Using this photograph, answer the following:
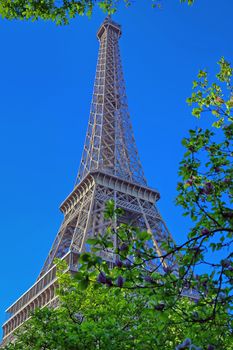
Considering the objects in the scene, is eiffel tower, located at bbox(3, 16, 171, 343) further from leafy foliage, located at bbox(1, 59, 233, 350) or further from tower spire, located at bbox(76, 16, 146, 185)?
leafy foliage, located at bbox(1, 59, 233, 350)

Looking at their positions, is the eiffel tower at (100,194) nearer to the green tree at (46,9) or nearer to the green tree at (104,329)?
the green tree at (104,329)

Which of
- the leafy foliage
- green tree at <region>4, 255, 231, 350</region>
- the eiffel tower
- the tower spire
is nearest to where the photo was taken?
the leafy foliage

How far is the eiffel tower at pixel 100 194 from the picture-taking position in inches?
1602

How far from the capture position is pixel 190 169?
22.5 feet

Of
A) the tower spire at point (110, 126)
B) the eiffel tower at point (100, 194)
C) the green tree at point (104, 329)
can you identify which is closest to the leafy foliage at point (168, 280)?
the green tree at point (104, 329)

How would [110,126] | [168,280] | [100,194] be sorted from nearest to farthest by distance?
1. [168,280]
2. [100,194]
3. [110,126]

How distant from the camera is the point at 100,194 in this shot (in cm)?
4475

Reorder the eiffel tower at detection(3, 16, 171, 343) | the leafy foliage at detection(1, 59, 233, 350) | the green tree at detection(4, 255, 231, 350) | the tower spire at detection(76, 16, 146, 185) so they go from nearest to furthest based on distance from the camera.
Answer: the leafy foliage at detection(1, 59, 233, 350) → the green tree at detection(4, 255, 231, 350) → the eiffel tower at detection(3, 16, 171, 343) → the tower spire at detection(76, 16, 146, 185)

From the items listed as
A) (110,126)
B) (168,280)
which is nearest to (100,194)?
(110,126)

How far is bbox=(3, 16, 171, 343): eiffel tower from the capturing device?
133 feet

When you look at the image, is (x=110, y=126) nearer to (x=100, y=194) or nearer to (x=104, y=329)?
(x=100, y=194)

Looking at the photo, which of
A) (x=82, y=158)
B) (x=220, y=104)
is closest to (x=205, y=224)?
(x=220, y=104)

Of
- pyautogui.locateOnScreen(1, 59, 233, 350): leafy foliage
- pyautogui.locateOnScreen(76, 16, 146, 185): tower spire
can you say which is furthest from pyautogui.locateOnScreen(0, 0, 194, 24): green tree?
pyautogui.locateOnScreen(76, 16, 146, 185): tower spire

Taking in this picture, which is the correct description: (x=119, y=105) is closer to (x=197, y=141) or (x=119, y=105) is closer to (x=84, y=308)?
(x=84, y=308)
